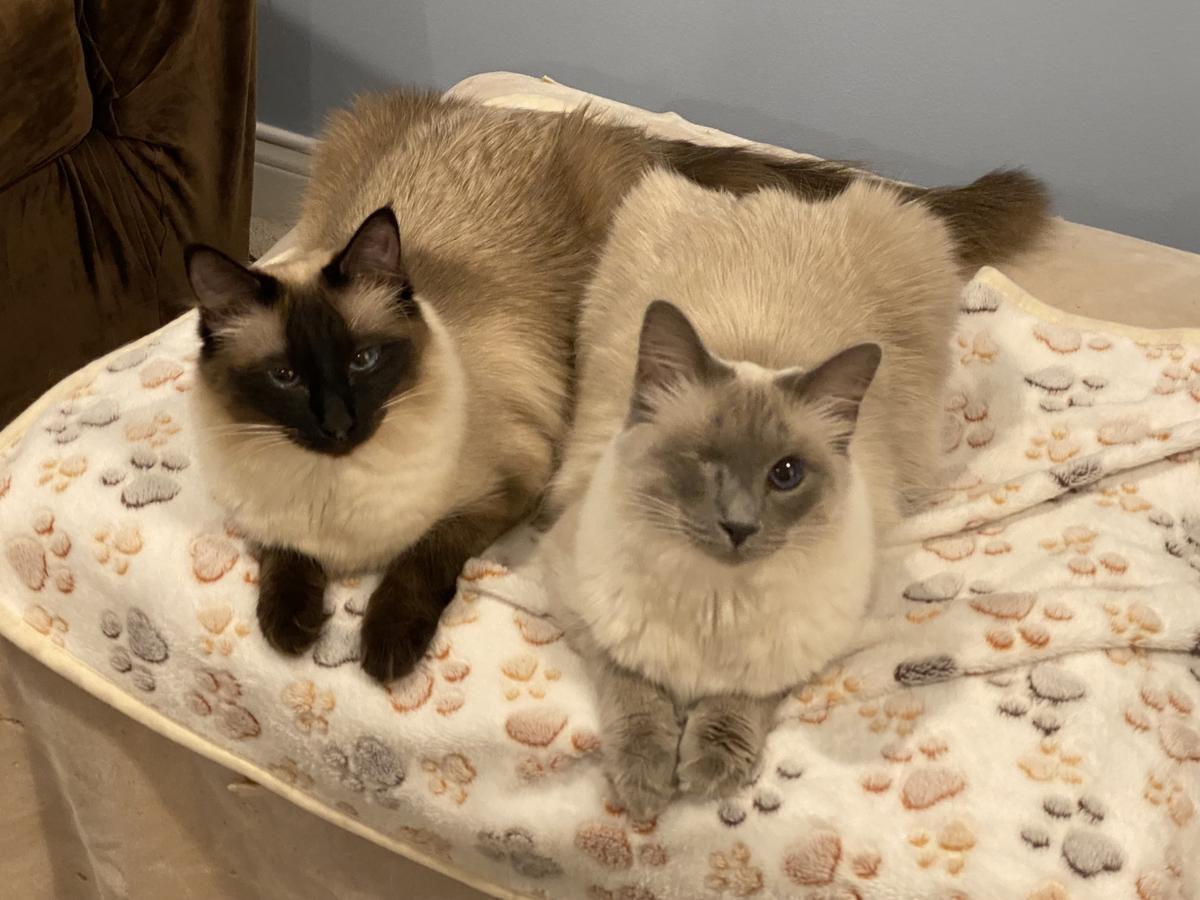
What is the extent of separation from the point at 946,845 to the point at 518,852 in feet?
1.44

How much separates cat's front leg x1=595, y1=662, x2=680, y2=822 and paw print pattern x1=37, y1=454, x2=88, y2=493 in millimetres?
716

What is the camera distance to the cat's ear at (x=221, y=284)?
1.06 metres

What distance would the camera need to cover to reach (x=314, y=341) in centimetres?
108

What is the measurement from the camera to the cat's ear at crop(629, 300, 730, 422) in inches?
39.4

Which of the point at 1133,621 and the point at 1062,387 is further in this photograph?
the point at 1062,387

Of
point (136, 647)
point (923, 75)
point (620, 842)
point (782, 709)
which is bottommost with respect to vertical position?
point (136, 647)

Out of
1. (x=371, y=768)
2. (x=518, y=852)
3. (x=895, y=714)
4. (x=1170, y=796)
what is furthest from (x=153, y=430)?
(x=1170, y=796)

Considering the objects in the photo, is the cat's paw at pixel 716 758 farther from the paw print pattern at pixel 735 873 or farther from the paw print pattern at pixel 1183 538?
the paw print pattern at pixel 1183 538

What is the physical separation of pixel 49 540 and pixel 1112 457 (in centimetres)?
136

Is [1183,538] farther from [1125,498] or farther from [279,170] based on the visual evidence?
[279,170]

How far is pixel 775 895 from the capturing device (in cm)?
104

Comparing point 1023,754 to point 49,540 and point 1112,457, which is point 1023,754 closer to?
point 1112,457

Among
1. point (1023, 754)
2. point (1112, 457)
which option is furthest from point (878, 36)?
point (1023, 754)

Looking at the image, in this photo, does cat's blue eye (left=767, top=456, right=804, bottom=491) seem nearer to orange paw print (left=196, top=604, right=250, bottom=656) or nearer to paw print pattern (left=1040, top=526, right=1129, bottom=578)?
paw print pattern (left=1040, top=526, right=1129, bottom=578)
